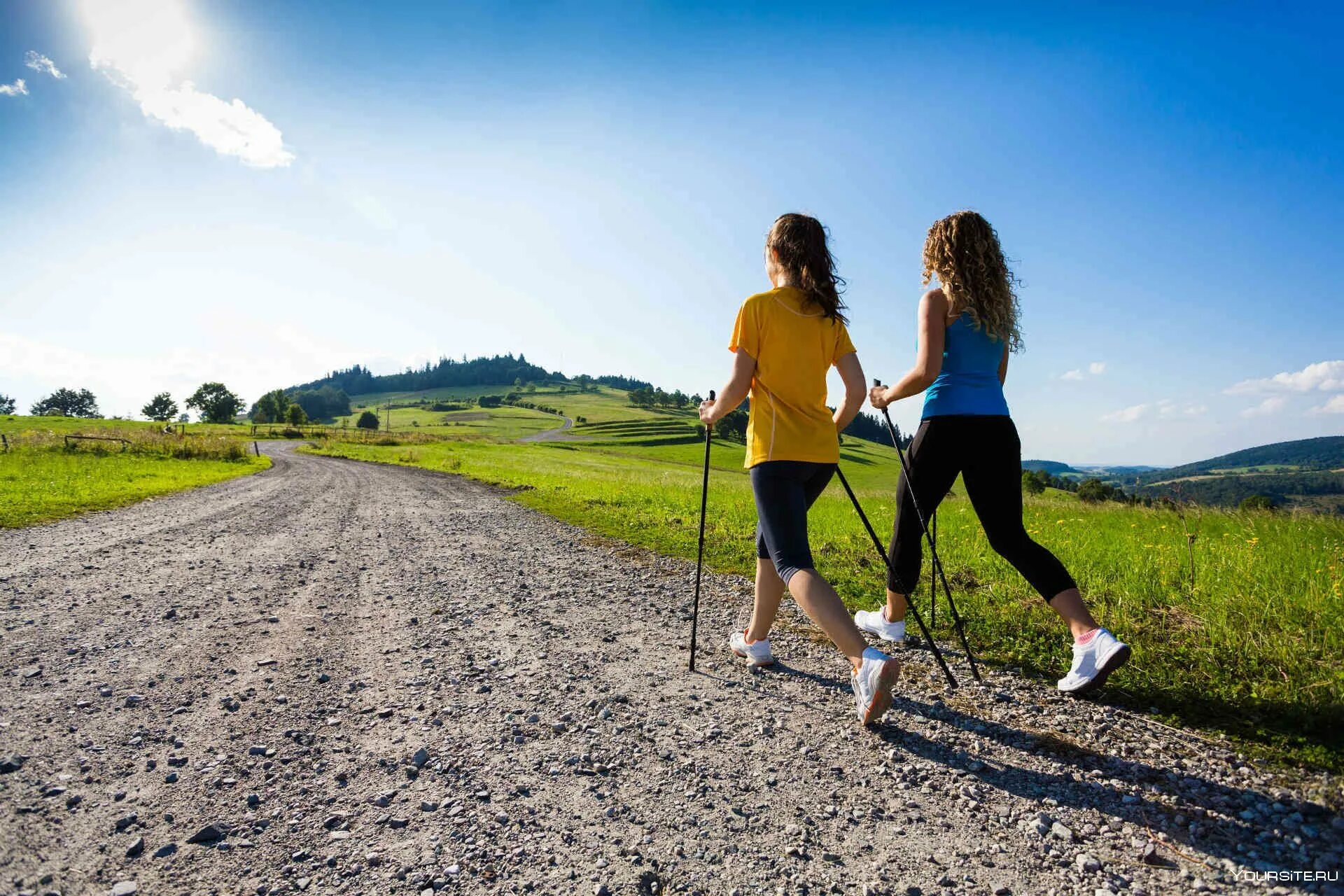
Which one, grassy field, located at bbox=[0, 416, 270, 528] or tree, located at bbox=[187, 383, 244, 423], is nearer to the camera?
grassy field, located at bbox=[0, 416, 270, 528]

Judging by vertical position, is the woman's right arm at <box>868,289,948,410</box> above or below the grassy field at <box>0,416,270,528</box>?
above

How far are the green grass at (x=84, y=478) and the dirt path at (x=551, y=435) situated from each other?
76417 millimetres

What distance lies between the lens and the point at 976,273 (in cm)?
454

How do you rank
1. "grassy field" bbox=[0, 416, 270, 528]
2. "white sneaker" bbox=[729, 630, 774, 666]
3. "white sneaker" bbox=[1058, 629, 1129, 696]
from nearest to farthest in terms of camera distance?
"white sneaker" bbox=[1058, 629, 1129, 696] → "white sneaker" bbox=[729, 630, 774, 666] → "grassy field" bbox=[0, 416, 270, 528]

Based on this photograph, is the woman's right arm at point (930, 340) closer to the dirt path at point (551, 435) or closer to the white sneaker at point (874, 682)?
the white sneaker at point (874, 682)

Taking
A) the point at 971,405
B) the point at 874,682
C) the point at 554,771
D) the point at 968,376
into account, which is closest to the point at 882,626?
the point at 874,682

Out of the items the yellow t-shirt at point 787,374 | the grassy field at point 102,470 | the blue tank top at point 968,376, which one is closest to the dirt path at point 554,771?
the yellow t-shirt at point 787,374

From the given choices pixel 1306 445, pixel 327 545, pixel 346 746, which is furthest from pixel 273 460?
pixel 1306 445

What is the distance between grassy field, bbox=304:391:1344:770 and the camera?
383cm

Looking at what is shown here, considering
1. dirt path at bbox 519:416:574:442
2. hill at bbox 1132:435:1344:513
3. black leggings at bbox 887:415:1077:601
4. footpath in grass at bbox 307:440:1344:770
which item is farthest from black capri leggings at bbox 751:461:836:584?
dirt path at bbox 519:416:574:442

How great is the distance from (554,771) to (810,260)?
372 centimetres

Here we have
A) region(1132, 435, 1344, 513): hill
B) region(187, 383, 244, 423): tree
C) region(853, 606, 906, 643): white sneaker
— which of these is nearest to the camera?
region(853, 606, 906, 643): white sneaker

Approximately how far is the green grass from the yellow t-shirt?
14334 millimetres

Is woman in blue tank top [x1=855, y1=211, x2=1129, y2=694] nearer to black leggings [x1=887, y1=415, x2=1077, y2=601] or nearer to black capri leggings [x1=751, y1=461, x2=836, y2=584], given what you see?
black leggings [x1=887, y1=415, x2=1077, y2=601]
